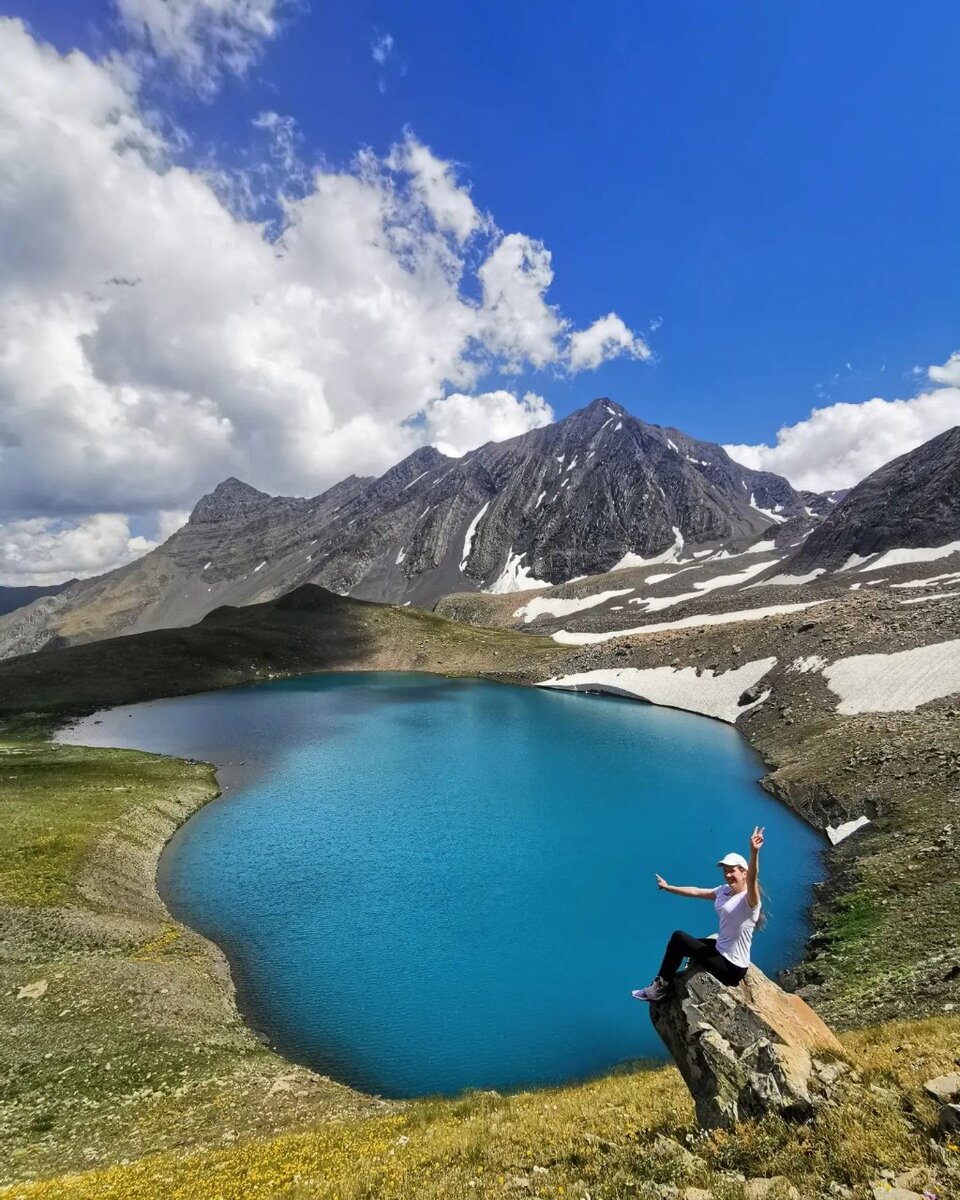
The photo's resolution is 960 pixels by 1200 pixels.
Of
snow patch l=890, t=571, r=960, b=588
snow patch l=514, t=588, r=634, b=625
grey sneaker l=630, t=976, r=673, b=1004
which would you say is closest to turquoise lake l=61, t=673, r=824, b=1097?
grey sneaker l=630, t=976, r=673, b=1004

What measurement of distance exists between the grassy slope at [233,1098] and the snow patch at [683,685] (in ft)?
108

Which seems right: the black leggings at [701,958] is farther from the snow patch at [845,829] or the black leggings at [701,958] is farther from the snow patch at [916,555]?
the snow patch at [916,555]

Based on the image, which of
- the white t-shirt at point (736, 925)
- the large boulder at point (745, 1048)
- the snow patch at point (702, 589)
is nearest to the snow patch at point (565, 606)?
the snow patch at point (702, 589)

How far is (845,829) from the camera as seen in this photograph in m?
36.6

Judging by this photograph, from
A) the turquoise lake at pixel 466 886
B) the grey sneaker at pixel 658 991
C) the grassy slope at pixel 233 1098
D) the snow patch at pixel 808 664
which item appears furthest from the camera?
the snow patch at pixel 808 664

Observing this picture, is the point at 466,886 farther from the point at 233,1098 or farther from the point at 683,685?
the point at 683,685

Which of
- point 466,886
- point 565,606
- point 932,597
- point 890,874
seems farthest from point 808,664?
point 565,606

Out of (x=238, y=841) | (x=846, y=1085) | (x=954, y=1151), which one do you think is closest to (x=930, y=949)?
(x=846, y=1085)

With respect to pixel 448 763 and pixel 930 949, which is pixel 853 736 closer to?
pixel 930 949

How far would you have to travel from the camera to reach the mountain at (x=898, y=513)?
145 meters

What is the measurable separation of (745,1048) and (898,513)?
181 meters

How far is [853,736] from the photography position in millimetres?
46125

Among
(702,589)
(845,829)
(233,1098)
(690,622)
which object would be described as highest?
(702,589)

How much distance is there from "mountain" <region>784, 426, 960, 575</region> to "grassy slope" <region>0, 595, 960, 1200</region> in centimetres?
13309
